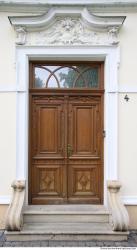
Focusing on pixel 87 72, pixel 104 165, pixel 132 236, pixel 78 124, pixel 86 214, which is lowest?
pixel 132 236

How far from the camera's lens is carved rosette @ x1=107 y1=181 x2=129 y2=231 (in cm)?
512

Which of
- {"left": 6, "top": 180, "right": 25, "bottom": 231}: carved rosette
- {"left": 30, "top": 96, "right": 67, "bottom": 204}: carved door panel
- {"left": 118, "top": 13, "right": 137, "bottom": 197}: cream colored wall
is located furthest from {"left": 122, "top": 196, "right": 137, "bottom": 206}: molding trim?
{"left": 6, "top": 180, "right": 25, "bottom": 231}: carved rosette

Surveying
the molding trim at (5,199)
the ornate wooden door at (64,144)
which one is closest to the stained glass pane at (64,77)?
the ornate wooden door at (64,144)

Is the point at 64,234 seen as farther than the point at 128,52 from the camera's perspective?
No

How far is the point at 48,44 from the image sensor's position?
5797mm

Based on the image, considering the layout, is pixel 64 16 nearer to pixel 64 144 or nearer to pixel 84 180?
pixel 64 144

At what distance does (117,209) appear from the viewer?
5.26 meters

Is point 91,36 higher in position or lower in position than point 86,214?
higher

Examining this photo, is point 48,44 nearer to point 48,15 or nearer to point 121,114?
point 48,15

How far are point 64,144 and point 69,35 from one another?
7.02 feet

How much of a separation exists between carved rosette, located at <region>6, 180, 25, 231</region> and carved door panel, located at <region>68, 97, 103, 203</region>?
1.10 meters

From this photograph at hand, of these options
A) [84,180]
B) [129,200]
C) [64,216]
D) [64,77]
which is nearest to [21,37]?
[64,77]

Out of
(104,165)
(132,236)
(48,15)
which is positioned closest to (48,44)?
(48,15)

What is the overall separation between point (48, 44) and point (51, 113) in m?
1.35
